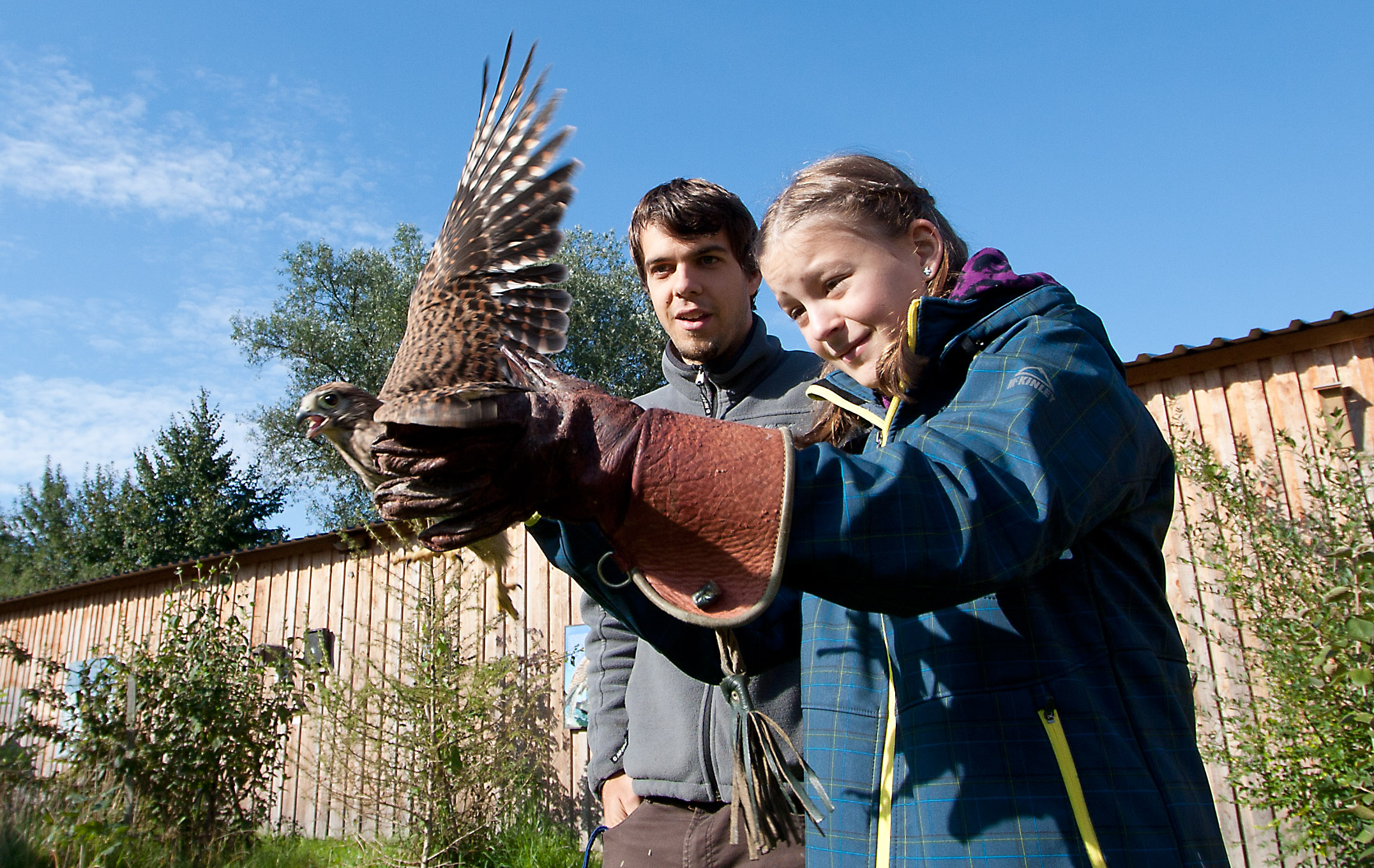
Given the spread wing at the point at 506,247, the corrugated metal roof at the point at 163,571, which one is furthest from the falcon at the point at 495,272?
the corrugated metal roof at the point at 163,571

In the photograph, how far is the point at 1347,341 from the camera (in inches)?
217

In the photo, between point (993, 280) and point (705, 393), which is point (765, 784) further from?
point (705, 393)

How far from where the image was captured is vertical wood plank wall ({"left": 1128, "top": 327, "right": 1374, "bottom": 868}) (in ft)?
17.6

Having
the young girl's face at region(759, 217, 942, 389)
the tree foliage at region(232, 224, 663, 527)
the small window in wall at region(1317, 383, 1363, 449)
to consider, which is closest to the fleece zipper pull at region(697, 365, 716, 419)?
the young girl's face at region(759, 217, 942, 389)

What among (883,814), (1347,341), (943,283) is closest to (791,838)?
(883,814)

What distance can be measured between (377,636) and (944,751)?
9185 mm

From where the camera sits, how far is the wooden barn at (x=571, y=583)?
214 inches

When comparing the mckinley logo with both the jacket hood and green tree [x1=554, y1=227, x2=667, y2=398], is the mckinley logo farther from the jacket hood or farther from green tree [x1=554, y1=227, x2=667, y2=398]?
green tree [x1=554, y1=227, x2=667, y2=398]

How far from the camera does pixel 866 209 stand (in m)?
1.55

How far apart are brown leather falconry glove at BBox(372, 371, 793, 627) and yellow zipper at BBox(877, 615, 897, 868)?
404 mm

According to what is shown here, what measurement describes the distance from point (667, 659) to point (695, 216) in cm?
133

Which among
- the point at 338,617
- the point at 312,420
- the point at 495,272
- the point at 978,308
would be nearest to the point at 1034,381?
the point at 978,308

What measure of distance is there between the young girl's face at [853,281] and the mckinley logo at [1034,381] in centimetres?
43

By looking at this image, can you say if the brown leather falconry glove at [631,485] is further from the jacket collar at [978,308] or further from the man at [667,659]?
the man at [667,659]
